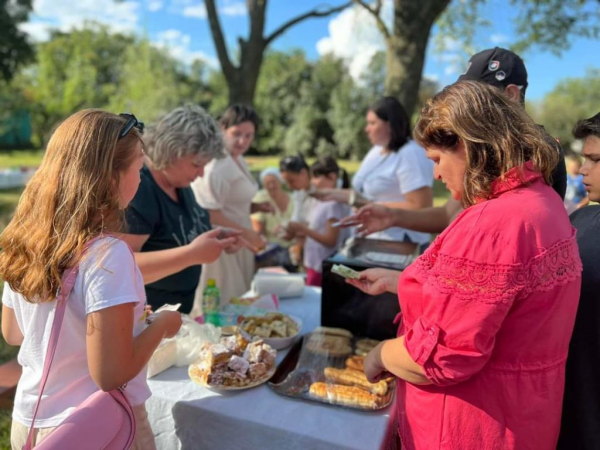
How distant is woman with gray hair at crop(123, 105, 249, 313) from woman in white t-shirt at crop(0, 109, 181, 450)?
0.65 metres

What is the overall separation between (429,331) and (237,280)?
2.42 metres

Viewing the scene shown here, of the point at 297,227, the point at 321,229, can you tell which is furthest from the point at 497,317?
the point at 321,229

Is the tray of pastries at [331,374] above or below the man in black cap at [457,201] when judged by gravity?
below

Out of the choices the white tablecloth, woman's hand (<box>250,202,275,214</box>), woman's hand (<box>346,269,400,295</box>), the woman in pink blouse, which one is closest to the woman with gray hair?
the white tablecloth

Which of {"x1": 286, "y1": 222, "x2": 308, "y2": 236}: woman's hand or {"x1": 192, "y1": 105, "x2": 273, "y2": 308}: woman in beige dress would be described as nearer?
{"x1": 192, "y1": 105, "x2": 273, "y2": 308}: woman in beige dress

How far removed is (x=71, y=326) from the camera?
108 centimetres

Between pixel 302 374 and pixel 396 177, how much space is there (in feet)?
5.59

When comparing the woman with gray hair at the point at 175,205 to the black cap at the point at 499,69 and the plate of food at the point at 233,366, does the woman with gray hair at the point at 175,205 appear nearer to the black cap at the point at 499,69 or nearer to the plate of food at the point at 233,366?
the plate of food at the point at 233,366

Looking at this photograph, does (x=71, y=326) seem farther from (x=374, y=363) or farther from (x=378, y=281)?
(x=378, y=281)

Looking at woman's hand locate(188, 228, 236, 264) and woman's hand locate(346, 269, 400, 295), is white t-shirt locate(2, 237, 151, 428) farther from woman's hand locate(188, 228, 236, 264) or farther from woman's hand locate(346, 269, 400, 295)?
woman's hand locate(346, 269, 400, 295)

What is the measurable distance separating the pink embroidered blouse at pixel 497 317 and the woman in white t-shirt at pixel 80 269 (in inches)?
29.3

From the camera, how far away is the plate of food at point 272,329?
A: 5.97ft

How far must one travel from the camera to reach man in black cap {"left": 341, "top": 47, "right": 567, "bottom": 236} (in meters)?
1.38

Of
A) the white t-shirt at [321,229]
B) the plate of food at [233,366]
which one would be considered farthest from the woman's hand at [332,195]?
the plate of food at [233,366]
